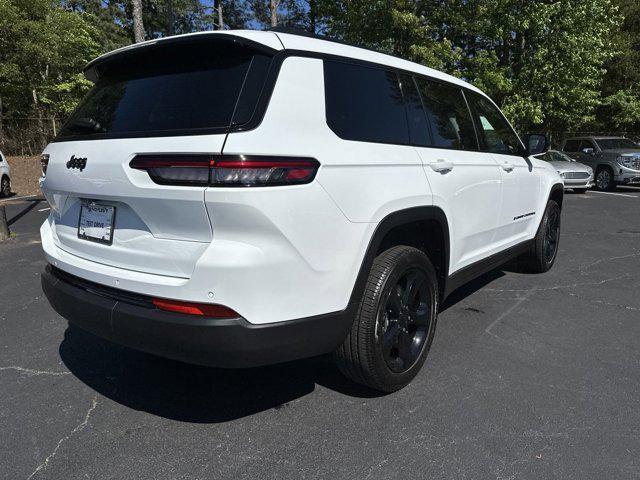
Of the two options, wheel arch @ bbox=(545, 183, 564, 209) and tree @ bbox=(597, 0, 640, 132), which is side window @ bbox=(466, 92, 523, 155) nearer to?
wheel arch @ bbox=(545, 183, 564, 209)

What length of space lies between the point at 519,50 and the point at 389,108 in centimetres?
1896

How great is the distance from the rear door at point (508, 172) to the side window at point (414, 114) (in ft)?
3.09

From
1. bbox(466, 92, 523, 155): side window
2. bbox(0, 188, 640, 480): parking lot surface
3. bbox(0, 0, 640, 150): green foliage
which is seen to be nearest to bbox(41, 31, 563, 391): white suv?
bbox(0, 188, 640, 480): parking lot surface

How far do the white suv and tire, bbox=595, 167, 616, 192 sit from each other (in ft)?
50.5

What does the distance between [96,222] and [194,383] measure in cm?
116

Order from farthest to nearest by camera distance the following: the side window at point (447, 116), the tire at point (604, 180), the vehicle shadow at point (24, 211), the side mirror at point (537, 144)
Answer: the tire at point (604, 180) < the vehicle shadow at point (24, 211) < the side mirror at point (537, 144) < the side window at point (447, 116)

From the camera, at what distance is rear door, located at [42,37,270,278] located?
1926 mm

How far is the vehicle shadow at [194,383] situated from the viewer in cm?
260

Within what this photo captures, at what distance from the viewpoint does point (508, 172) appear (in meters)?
3.90

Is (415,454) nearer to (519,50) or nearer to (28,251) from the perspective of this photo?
(28,251)

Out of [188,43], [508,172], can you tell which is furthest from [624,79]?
[188,43]

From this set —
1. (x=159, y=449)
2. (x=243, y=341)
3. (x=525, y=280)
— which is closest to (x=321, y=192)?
(x=243, y=341)

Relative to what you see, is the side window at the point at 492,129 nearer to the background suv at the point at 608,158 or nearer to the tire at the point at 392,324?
the tire at the point at 392,324

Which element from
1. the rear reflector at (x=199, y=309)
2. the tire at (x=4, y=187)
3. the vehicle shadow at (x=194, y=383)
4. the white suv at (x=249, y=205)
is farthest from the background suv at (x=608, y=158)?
the tire at (x=4, y=187)
